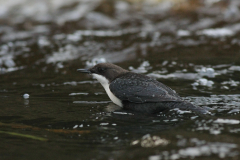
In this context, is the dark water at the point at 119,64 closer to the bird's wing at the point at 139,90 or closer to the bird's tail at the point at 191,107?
the bird's tail at the point at 191,107

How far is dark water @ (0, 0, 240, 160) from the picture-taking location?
426 cm

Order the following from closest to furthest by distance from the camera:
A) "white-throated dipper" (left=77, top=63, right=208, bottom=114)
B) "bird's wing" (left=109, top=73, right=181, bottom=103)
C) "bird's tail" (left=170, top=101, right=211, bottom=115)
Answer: "bird's tail" (left=170, top=101, right=211, bottom=115)
"white-throated dipper" (left=77, top=63, right=208, bottom=114)
"bird's wing" (left=109, top=73, right=181, bottom=103)

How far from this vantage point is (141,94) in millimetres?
5820

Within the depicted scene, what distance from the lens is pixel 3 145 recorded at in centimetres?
437

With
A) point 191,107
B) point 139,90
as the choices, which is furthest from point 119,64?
point 191,107

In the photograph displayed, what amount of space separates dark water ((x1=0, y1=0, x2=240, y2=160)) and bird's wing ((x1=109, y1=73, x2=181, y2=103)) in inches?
9.7

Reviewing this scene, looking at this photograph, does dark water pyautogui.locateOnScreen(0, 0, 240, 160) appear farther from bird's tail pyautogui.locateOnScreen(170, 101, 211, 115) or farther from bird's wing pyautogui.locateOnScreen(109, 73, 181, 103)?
bird's wing pyautogui.locateOnScreen(109, 73, 181, 103)

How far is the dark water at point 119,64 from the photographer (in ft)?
14.0

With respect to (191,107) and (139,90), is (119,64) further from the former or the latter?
(191,107)

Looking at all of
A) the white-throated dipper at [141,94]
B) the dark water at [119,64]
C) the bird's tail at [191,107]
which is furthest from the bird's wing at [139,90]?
the dark water at [119,64]

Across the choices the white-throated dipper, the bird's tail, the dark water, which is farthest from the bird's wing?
the dark water

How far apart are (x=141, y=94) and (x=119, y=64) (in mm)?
4151

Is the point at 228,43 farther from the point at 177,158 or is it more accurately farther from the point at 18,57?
the point at 177,158

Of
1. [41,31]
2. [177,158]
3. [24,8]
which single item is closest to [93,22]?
[41,31]
